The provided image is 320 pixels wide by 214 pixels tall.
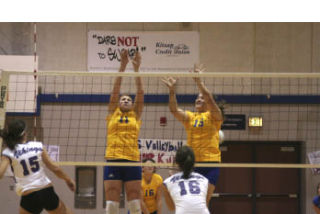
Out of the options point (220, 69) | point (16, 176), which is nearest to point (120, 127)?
point (16, 176)

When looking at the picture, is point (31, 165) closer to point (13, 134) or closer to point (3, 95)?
point (13, 134)

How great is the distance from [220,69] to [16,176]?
7442 mm

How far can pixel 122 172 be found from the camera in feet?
20.6

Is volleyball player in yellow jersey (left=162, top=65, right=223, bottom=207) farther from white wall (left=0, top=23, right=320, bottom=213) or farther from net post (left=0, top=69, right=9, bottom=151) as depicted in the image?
white wall (left=0, top=23, right=320, bottom=213)

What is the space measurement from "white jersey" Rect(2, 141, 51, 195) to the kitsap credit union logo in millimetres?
6823

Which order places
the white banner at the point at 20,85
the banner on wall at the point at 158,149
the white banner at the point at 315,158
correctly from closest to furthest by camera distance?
the white banner at the point at 20,85, the banner on wall at the point at 158,149, the white banner at the point at 315,158

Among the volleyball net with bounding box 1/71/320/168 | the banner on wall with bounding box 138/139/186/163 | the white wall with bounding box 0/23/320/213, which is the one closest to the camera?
the banner on wall with bounding box 138/139/186/163

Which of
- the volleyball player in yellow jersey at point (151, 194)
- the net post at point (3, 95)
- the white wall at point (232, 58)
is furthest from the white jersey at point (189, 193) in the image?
the white wall at point (232, 58)

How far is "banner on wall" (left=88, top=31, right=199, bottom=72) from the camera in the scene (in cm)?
1166

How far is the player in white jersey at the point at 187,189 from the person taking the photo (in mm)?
4551

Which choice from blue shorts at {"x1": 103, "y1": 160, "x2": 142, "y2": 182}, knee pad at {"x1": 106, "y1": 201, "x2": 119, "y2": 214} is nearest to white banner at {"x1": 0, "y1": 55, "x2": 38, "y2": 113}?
blue shorts at {"x1": 103, "y1": 160, "x2": 142, "y2": 182}

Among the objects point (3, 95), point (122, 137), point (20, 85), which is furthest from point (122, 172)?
point (20, 85)

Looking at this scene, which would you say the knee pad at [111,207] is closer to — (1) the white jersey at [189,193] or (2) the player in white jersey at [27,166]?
(2) the player in white jersey at [27,166]

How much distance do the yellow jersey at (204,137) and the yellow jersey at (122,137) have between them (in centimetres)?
83
